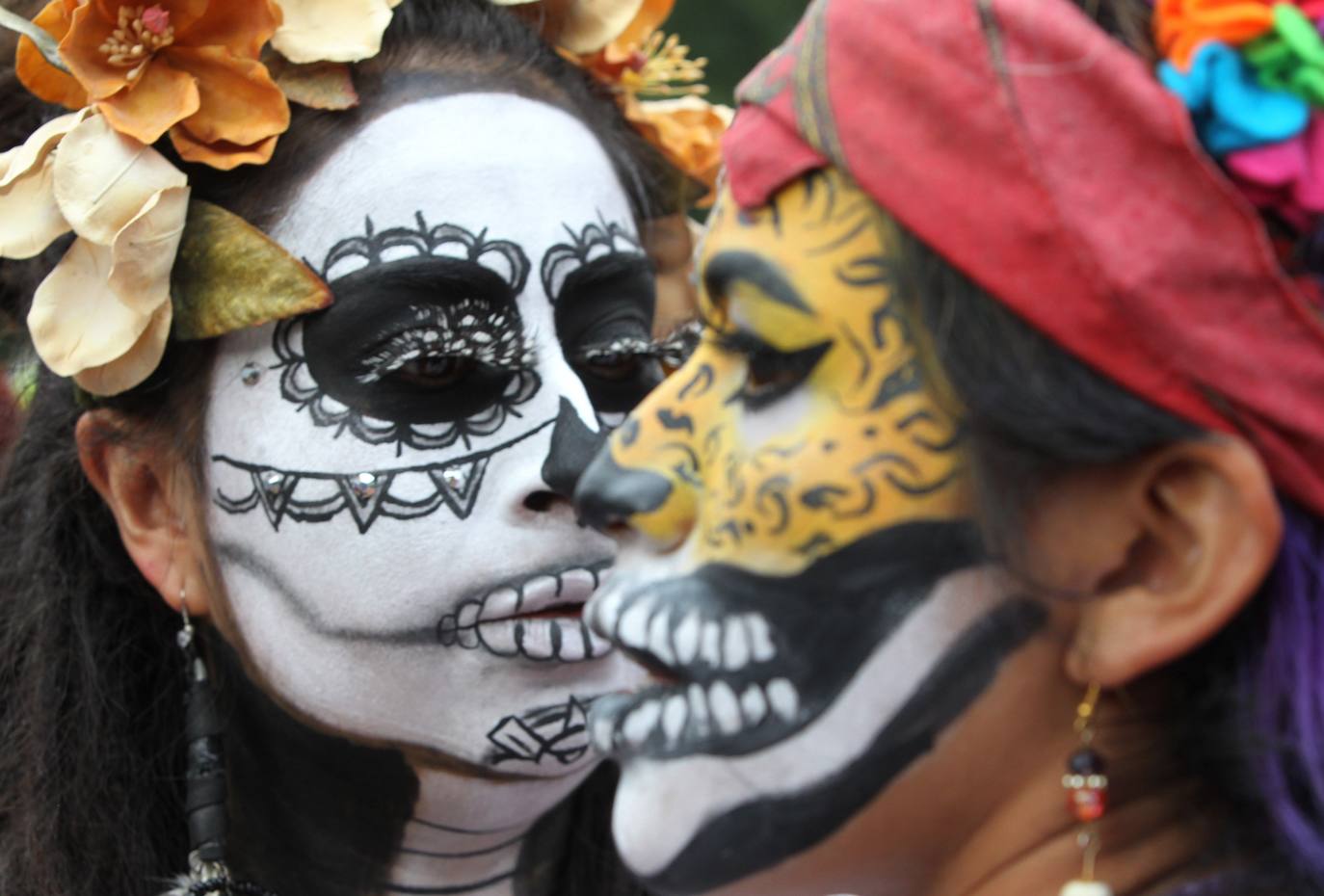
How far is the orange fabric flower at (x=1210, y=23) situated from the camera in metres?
1.30

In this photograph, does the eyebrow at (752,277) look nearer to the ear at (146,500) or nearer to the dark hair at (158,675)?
the dark hair at (158,675)

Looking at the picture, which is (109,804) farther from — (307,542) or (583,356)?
(583,356)

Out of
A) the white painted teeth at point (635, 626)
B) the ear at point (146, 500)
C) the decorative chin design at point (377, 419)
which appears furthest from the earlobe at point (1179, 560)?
the ear at point (146, 500)

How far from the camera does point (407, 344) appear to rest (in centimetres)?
242

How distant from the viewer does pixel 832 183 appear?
4.80ft

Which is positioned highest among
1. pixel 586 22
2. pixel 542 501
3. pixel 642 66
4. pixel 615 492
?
pixel 615 492

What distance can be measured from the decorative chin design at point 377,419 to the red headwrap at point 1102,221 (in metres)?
1.13

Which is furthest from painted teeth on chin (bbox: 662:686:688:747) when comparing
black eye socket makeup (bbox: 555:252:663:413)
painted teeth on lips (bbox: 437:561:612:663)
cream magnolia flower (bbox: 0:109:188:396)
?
cream magnolia flower (bbox: 0:109:188:396)

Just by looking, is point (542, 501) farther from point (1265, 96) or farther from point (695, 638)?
point (1265, 96)

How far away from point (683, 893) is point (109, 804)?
142 cm

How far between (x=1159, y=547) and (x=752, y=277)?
1.33 feet

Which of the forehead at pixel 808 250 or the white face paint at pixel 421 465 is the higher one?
the forehead at pixel 808 250

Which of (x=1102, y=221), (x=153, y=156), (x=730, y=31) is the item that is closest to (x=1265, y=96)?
(x=1102, y=221)

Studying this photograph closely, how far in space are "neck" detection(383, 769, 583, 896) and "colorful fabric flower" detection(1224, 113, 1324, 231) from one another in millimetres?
1489
